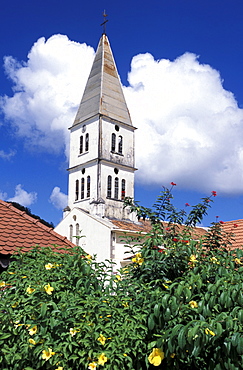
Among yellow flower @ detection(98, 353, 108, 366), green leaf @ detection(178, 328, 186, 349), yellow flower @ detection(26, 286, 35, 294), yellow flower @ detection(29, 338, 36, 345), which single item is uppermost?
yellow flower @ detection(26, 286, 35, 294)

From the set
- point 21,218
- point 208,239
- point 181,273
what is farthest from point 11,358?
point 21,218

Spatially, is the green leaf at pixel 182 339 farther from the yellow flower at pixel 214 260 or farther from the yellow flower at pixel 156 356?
the yellow flower at pixel 214 260

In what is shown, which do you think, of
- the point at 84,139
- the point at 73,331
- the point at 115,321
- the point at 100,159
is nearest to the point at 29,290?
the point at 73,331

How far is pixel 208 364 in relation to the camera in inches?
147

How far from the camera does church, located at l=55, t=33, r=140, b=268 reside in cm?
2788

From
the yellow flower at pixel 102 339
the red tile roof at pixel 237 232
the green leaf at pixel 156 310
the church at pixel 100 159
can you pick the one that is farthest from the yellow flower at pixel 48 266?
the church at pixel 100 159

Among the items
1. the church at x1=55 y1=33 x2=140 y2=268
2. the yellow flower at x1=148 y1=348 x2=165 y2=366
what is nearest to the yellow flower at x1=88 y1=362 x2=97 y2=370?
the yellow flower at x1=148 y1=348 x2=165 y2=366

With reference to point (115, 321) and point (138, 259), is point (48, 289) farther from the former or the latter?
point (138, 259)

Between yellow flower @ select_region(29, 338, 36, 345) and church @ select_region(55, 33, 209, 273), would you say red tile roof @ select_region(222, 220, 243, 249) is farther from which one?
church @ select_region(55, 33, 209, 273)

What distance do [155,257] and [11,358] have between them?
6.42 feet

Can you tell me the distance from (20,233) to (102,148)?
22003 millimetres

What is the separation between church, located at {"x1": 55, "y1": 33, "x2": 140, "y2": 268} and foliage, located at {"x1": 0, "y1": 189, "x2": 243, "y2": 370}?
69.7 feet

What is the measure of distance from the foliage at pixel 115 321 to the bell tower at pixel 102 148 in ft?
76.1

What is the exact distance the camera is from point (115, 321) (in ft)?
13.0
